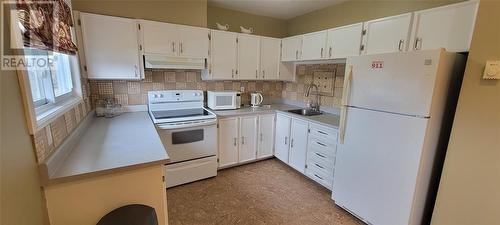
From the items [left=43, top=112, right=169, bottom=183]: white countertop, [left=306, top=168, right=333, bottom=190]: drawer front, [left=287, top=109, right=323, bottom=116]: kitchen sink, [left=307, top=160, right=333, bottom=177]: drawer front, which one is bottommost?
[left=306, top=168, right=333, bottom=190]: drawer front

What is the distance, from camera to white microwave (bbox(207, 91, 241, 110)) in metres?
3.01

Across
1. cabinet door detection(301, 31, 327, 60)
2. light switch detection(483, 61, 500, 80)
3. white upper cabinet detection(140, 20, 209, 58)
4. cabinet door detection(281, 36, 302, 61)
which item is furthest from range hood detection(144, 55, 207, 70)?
light switch detection(483, 61, 500, 80)

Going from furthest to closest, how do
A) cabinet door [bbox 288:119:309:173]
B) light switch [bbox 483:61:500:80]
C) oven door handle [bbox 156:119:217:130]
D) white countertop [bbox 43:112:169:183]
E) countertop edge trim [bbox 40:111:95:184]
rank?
1. cabinet door [bbox 288:119:309:173]
2. oven door handle [bbox 156:119:217:130]
3. light switch [bbox 483:61:500:80]
4. white countertop [bbox 43:112:169:183]
5. countertop edge trim [bbox 40:111:95:184]

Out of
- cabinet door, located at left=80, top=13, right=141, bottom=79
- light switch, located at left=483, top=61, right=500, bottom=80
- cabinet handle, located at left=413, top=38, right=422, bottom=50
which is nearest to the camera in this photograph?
light switch, located at left=483, top=61, right=500, bottom=80

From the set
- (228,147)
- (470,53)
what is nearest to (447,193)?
(470,53)

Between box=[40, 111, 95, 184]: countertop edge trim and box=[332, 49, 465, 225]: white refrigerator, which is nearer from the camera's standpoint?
box=[40, 111, 95, 184]: countertop edge trim

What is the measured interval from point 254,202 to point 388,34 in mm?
2231

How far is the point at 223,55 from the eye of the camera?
2943 mm

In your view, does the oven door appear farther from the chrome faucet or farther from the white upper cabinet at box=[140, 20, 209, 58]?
the chrome faucet

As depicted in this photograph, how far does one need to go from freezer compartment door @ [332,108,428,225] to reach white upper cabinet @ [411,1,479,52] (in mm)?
745

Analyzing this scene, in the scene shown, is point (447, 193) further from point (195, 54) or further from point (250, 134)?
point (195, 54)

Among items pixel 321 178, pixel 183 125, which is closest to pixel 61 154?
pixel 183 125

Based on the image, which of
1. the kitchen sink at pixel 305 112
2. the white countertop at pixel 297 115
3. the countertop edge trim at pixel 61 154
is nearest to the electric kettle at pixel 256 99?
the white countertop at pixel 297 115

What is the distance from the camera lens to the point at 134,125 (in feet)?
6.77
